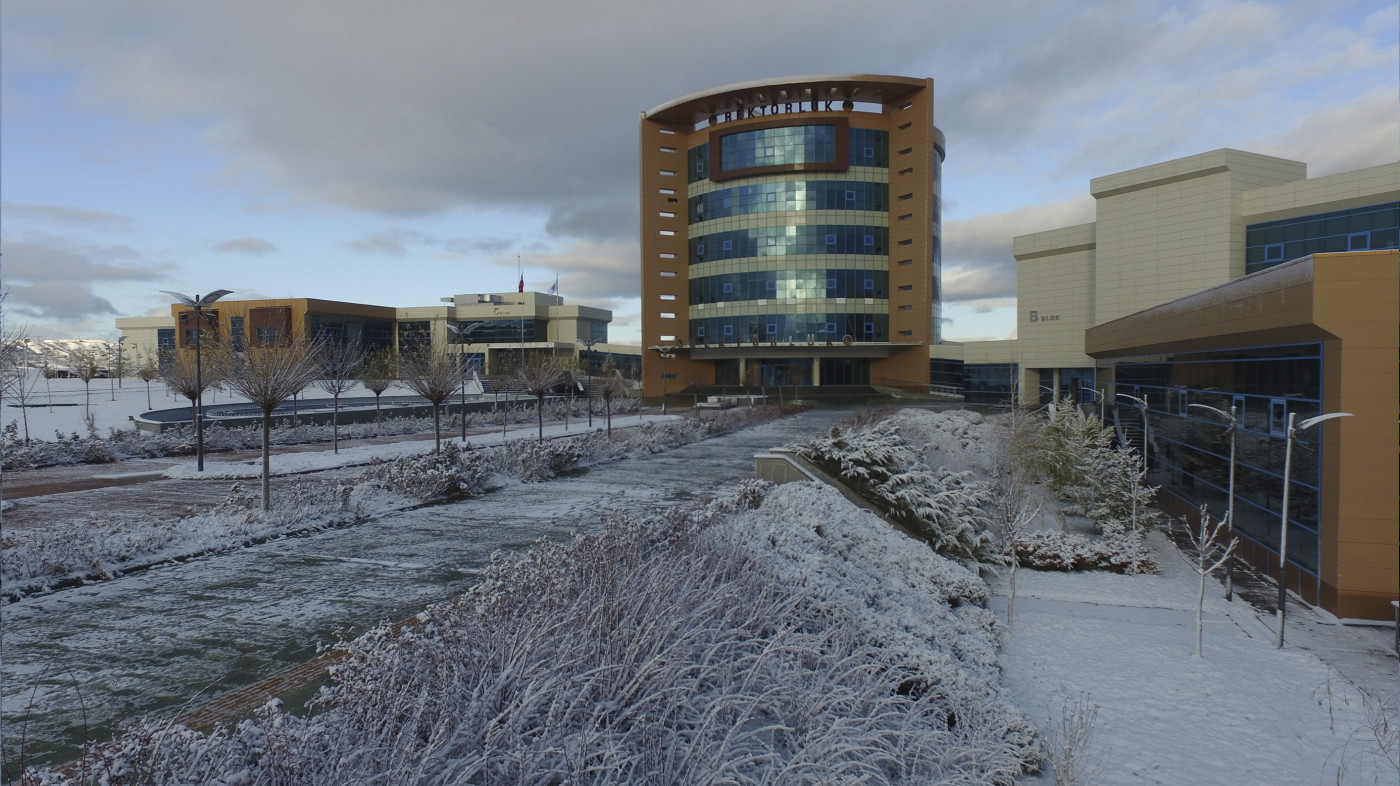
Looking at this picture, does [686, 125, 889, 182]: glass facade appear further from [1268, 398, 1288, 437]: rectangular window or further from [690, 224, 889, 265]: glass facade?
[1268, 398, 1288, 437]: rectangular window

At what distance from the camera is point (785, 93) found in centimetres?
6675

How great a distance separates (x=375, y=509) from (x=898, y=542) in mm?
10488

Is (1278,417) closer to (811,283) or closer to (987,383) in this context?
(987,383)

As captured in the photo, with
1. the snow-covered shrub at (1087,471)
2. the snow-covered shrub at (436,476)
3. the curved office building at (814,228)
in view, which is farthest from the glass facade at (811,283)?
the snow-covered shrub at (436,476)

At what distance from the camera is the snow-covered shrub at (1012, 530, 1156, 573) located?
1614cm

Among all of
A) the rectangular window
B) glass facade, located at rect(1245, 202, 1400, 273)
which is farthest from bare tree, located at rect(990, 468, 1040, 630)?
glass facade, located at rect(1245, 202, 1400, 273)

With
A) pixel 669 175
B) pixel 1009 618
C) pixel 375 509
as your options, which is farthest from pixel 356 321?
pixel 1009 618

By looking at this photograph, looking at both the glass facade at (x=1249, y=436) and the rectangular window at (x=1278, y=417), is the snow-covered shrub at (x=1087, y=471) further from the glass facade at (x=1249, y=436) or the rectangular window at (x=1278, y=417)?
the rectangular window at (x=1278, y=417)

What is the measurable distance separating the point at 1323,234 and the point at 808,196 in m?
39.7

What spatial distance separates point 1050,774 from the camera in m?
7.55

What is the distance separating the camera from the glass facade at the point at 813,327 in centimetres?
6581

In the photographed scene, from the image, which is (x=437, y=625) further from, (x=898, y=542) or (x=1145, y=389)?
(x=1145, y=389)

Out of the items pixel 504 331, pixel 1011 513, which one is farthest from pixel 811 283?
pixel 1011 513

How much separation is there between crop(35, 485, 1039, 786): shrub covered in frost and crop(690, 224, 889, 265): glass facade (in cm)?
5896
